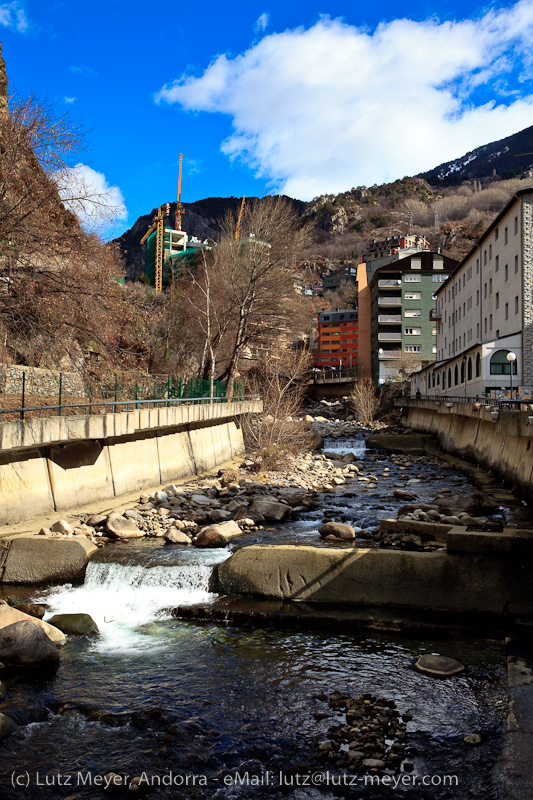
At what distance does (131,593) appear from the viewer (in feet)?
37.1

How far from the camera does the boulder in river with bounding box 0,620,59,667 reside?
8.09 metres

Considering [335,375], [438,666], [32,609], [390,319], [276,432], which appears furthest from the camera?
[335,375]

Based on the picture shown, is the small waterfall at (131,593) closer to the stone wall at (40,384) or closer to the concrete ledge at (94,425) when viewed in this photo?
the concrete ledge at (94,425)

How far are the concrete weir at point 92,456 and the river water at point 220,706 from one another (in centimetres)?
400

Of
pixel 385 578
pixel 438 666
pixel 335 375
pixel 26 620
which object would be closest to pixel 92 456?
pixel 26 620

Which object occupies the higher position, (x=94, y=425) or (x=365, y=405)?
(x=94, y=425)

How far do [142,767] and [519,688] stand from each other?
454 centimetres

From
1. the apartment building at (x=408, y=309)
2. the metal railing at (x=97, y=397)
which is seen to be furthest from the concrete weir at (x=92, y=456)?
the apartment building at (x=408, y=309)

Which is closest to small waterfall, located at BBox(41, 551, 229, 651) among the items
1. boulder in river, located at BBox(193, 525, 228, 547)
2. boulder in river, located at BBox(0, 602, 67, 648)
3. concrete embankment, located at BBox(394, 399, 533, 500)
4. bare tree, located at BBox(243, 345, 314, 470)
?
boulder in river, located at BBox(0, 602, 67, 648)

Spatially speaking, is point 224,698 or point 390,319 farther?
point 390,319

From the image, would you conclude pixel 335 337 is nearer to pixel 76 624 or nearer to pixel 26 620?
pixel 76 624

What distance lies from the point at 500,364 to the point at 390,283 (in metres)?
49.7

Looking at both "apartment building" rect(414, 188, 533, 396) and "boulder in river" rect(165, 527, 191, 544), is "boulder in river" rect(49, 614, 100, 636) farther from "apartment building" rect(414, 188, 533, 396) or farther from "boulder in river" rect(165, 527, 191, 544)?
"apartment building" rect(414, 188, 533, 396)

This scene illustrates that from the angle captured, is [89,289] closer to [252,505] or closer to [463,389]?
[252,505]
